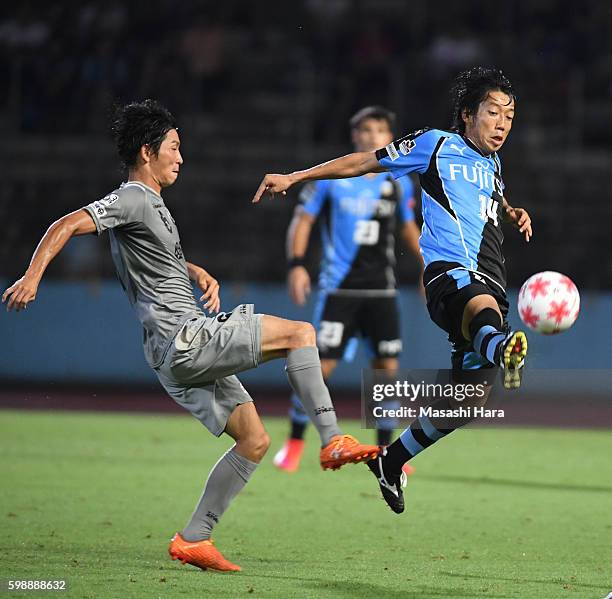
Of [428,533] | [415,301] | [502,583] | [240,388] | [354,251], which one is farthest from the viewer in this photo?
[415,301]

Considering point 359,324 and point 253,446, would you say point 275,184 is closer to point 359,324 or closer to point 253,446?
point 253,446

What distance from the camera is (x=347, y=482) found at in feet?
27.0

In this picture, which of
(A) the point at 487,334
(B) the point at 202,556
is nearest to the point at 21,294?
(B) the point at 202,556

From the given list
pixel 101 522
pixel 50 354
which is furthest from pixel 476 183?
pixel 50 354

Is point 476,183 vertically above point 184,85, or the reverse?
point 184,85

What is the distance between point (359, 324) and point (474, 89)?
359 centimetres

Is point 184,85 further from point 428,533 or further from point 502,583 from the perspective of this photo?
point 502,583

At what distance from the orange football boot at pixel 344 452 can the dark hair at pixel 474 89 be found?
74.7 inches

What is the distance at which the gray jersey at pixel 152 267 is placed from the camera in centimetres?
504

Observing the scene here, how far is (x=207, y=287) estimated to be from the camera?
543 cm

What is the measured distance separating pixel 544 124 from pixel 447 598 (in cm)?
1264

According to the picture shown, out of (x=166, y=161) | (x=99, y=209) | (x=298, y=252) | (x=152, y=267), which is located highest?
(x=298, y=252)

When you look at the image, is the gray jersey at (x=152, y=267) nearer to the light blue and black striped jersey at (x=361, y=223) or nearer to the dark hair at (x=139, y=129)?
the dark hair at (x=139, y=129)

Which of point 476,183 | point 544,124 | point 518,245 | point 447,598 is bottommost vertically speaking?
point 447,598
